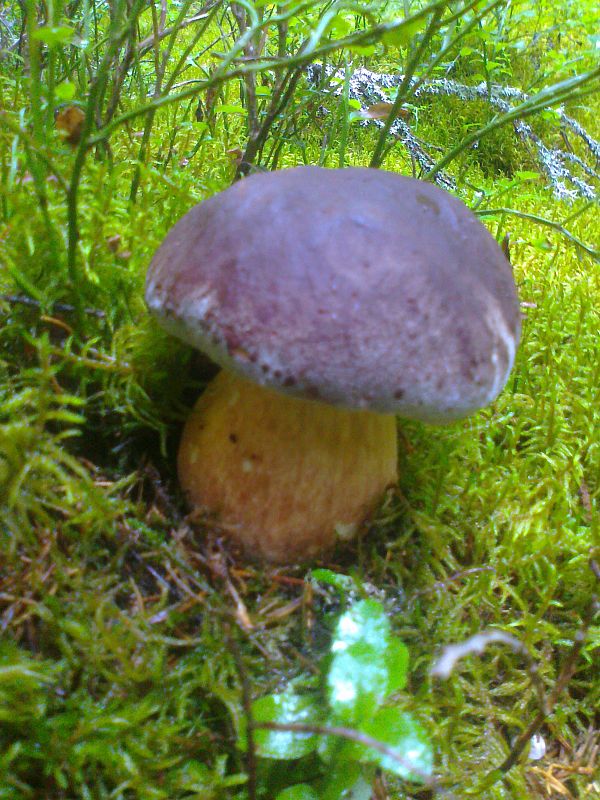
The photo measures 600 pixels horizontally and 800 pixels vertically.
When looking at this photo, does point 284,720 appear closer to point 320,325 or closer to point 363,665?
point 363,665

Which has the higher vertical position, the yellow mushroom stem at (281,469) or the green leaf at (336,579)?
the yellow mushroom stem at (281,469)

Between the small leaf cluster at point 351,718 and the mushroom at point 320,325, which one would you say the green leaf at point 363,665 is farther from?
the mushroom at point 320,325

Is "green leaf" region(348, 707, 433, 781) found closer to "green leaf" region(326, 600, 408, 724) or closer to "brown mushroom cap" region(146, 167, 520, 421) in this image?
"green leaf" region(326, 600, 408, 724)

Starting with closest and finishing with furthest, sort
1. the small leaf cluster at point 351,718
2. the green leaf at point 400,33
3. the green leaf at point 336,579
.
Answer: the small leaf cluster at point 351,718 < the green leaf at point 400,33 < the green leaf at point 336,579

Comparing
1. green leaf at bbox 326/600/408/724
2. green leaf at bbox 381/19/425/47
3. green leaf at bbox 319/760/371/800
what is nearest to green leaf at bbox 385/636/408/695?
green leaf at bbox 326/600/408/724

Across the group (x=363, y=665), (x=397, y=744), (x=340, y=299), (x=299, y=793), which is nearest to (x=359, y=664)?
(x=363, y=665)

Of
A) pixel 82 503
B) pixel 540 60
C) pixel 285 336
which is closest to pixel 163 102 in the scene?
pixel 285 336

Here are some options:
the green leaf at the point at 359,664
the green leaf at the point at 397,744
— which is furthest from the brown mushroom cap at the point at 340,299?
the green leaf at the point at 397,744
